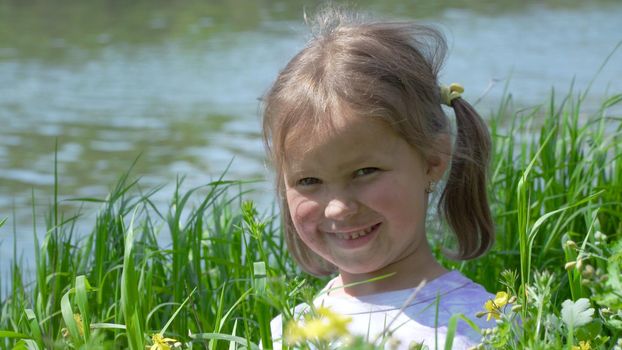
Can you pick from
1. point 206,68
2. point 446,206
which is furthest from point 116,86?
point 446,206

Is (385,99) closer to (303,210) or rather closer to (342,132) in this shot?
(342,132)

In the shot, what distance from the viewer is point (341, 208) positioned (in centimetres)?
219

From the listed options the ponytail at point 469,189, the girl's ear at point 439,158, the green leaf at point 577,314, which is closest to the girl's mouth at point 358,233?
the girl's ear at point 439,158

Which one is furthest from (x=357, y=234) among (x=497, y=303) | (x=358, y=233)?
(x=497, y=303)

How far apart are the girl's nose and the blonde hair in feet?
0.52

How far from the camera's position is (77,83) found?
899 centimetres

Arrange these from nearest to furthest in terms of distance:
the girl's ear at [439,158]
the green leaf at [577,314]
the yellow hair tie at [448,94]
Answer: the green leaf at [577,314]
the girl's ear at [439,158]
the yellow hair tie at [448,94]

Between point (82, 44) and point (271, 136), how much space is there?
29.2ft

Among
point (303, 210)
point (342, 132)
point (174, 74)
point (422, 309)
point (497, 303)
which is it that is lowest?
point (422, 309)

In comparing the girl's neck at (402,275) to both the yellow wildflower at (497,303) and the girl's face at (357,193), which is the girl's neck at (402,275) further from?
the yellow wildflower at (497,303)

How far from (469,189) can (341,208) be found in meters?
0.49

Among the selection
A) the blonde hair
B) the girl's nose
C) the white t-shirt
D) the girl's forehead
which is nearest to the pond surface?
the blonde hair

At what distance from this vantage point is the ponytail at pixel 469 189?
99.4 inches

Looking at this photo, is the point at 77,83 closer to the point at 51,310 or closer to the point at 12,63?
the point at 12,63
